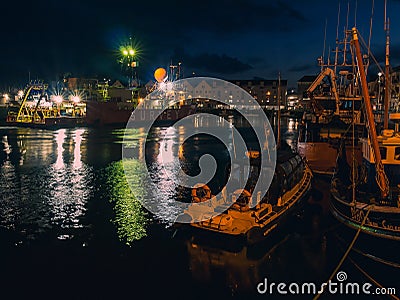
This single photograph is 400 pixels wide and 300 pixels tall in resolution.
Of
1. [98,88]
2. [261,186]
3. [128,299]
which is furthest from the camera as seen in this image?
[98,88]

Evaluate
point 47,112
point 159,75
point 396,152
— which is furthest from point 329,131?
point 47,112

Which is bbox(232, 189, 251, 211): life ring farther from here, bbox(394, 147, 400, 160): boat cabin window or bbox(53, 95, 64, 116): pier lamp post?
bbox(53, 95, 64, 116): pier lamp post

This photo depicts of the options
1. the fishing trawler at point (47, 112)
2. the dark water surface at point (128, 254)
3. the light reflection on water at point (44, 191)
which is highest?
the fishing trawler at point (47, 112)

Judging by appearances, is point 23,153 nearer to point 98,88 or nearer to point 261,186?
point 261,186

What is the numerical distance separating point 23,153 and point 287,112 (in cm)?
13193

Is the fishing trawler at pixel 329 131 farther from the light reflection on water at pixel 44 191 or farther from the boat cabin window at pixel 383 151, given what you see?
the light reflection on water at pixel 44 191

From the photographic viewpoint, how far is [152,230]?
19781 millimetres

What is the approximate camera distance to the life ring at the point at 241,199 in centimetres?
1808

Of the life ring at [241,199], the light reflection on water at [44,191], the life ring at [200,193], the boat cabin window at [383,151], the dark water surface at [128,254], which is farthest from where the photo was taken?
the light reflection on water at [44,191]

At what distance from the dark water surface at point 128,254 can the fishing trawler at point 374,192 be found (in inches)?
66.0

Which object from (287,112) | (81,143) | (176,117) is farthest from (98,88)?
(287,112)

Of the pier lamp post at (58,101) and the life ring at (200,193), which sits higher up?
the pier lamp post at (58,101)

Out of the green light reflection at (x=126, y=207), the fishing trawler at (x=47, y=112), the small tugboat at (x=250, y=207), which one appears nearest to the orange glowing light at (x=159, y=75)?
the fishing trawler at (x=47, y=112)

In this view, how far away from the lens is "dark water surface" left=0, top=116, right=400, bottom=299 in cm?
1385
